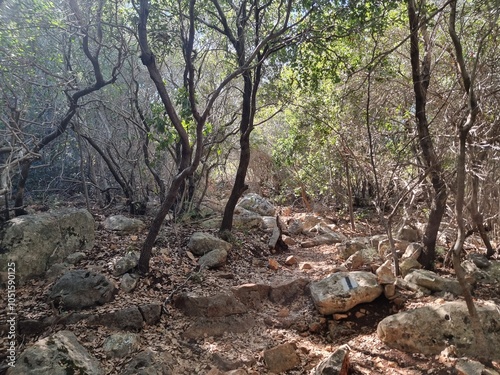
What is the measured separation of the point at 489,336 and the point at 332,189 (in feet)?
21.8

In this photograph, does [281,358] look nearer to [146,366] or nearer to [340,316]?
[340,316]

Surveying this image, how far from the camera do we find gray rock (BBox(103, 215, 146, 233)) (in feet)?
18.5

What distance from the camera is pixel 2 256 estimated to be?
3.91 m

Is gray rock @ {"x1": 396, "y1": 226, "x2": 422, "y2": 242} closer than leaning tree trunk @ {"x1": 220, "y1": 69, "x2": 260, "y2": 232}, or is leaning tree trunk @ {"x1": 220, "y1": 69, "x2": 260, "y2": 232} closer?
leaning tree trunk @ {"x1": 220, "y1": 69, "x2": 260, "y2": 232}

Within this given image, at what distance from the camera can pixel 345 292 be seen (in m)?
3.99

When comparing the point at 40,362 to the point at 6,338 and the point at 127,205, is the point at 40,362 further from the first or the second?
the point at 127,205

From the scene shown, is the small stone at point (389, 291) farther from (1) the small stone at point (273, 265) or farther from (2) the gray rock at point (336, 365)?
(1) the small stone at point (273, 265)

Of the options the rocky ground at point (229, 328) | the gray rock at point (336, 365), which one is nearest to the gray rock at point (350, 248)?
the rocky ground at point (229, 328)

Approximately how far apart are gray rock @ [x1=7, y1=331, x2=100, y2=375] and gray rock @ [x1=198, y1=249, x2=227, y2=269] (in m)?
2.17

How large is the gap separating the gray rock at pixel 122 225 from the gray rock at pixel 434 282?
14.2 feet

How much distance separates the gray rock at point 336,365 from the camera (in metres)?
2.81

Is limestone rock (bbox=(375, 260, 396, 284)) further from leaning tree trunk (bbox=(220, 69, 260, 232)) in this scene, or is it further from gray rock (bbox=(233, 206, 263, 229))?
gray rock (bbox=(233, 206, 263, 229))

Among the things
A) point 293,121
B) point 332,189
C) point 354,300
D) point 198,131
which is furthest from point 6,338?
point 332,189

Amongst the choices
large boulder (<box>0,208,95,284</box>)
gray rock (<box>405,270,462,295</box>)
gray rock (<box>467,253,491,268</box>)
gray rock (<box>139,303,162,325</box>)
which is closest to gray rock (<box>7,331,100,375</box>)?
gray rock (<box>139,303,162,325</box>)
